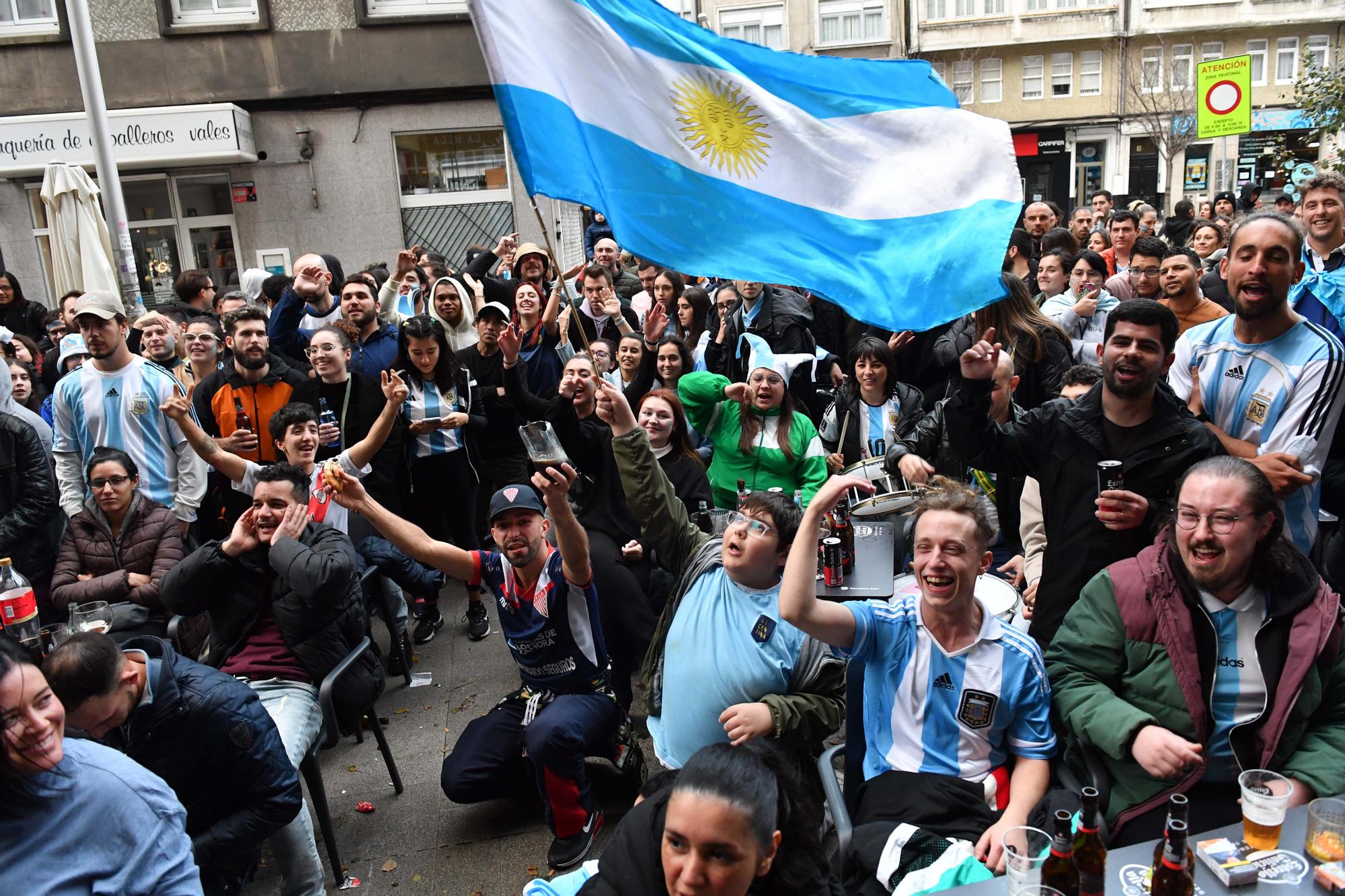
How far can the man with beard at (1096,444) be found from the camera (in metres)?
3.64

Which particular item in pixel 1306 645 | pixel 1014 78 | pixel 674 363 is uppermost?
pixel 1014 78

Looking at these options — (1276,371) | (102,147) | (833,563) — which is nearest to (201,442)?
(833,563)

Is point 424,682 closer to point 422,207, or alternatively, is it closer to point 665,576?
point 665,576

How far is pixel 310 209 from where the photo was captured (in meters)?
17.2

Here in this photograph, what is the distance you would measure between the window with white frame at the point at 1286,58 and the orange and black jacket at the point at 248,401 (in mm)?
40773

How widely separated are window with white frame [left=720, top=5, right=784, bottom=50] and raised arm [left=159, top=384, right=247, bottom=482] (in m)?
30.5

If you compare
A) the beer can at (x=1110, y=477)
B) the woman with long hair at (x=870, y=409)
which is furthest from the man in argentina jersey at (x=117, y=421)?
the beer can at (x=1110, y=477)

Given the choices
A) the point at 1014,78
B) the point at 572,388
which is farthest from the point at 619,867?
the point at 1014,78

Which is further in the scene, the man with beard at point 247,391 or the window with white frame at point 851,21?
the window with white frame at point 851,21

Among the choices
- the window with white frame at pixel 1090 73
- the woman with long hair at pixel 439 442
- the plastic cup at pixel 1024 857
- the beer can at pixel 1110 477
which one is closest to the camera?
the plastic cup at pixel 1024 857

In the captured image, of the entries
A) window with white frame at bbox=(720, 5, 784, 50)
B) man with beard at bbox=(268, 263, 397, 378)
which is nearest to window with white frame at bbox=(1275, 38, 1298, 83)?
window with white frame at bbox=(720, 5, 784, 50)

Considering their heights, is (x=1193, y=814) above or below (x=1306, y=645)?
below

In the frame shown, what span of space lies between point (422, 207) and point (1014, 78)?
2665 centimetres

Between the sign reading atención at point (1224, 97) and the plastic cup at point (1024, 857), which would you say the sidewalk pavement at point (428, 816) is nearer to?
the plastic cup at point (1024, 857)
